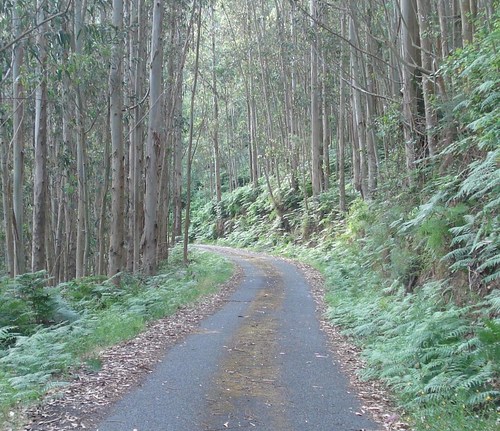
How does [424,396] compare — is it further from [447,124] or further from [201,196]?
[201,196]

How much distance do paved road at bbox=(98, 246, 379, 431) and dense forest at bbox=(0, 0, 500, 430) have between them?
74 cm

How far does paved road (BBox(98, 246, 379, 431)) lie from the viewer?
549 centimetres

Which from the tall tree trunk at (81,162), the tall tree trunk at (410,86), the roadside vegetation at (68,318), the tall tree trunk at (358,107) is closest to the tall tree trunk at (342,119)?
the tall tree trunk at (358,107)

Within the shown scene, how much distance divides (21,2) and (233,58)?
25.3m

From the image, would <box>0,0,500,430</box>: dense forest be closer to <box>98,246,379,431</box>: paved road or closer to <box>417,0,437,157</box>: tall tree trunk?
<box>417,0,437,157</box>: tall tree trunk

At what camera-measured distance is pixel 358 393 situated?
21.5 feet

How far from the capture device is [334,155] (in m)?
35.3

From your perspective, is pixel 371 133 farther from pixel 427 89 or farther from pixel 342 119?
pixel 427 89

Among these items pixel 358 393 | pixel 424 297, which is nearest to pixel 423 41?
pixel 424 297

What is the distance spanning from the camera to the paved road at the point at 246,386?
549 centimetres

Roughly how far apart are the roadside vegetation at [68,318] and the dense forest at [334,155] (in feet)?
0.92

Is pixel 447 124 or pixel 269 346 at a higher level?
pixel 447 124

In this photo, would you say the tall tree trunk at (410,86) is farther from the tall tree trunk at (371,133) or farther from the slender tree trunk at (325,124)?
the slender tree trunk at (325,124)

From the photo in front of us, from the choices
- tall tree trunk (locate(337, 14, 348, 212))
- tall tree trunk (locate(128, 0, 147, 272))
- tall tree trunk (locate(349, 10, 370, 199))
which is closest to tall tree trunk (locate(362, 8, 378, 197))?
tall tree trunk (locate(349, 10, 370, 199))
